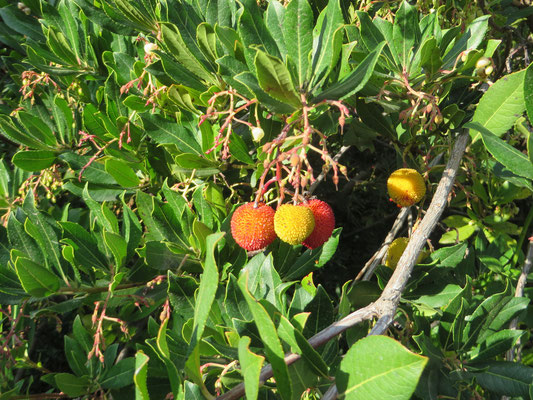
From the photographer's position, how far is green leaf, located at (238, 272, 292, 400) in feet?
2.42

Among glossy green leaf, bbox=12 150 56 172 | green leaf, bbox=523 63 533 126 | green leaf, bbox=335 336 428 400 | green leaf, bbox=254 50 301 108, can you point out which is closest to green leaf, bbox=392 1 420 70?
green leaf, bbox=523 63 533 126

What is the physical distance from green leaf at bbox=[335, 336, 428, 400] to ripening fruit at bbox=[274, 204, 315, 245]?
0.35 metres

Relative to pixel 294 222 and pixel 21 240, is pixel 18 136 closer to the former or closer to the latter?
pixel 21 240

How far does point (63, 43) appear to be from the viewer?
1861 millimetres

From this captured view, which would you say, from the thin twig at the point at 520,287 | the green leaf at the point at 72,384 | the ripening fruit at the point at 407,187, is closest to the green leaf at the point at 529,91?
the ripening fruit at the point at 407,187

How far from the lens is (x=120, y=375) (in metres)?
1.55

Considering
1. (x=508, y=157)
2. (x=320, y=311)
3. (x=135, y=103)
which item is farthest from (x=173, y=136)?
(x=508, y=157)

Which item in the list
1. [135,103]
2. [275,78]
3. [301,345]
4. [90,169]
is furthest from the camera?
[90,169]

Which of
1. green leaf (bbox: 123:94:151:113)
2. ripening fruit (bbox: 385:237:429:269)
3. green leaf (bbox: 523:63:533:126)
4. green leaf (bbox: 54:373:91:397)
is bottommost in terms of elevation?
green leaf (bbox: 54:373:91:397)

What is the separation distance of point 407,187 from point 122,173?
35.8 inches

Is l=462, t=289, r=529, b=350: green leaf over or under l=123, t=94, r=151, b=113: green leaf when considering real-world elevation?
under

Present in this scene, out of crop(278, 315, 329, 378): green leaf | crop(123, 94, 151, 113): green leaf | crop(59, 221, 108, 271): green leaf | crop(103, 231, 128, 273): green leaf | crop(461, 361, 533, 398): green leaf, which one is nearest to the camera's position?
crop(278, 315, 329, 378): green leaf

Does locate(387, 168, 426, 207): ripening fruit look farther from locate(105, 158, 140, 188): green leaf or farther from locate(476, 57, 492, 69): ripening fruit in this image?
locate(105, 158, 140, 188): green leaf

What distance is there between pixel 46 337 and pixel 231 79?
2675mm
